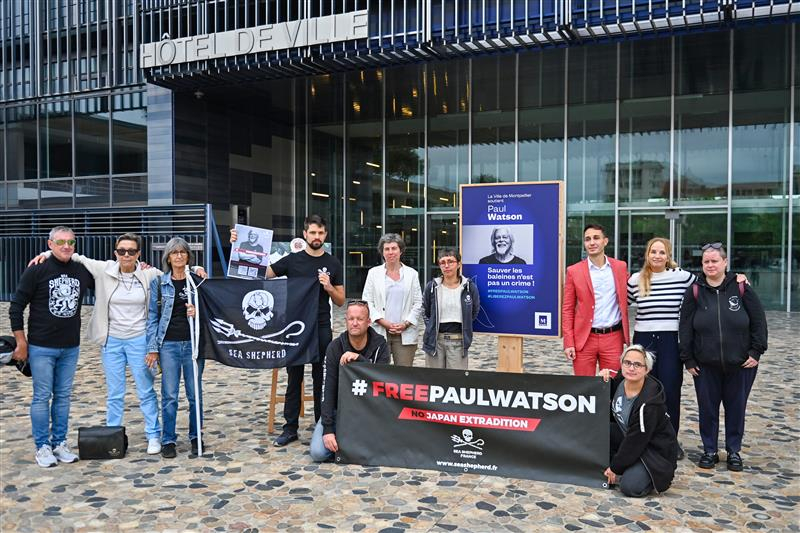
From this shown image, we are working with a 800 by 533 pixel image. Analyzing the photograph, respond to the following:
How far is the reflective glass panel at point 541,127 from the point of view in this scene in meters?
18.9

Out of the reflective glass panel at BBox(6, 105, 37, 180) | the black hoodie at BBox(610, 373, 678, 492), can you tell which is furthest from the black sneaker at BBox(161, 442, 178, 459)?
the reflective glass panel at BBox(6, 105, 37, 180)

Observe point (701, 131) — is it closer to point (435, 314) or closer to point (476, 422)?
point (435, 314)

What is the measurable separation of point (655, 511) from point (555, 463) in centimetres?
82

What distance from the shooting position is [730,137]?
1769 centimetres

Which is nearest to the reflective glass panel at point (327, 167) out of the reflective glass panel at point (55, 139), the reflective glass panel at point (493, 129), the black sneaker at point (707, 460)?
the reflective glass panel at point (493, 129)

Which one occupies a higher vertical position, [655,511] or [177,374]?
[177,374]

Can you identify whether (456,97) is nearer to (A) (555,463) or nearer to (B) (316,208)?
(B) (316,208)

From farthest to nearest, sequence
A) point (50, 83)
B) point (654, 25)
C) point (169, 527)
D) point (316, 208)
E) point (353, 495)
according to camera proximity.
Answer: point (316, 208) < point (50, 83) < point (654, 25) < point (353, 495) < point (169, 527)

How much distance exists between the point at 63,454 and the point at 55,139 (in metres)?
17.4

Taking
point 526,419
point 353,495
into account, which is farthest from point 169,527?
point 526,419

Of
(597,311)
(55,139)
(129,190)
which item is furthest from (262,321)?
(55,139)

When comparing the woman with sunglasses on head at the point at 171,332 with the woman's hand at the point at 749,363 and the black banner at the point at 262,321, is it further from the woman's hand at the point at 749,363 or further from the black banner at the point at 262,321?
the woman's hand at the point at 749,363

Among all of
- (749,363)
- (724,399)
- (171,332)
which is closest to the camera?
(749,363)

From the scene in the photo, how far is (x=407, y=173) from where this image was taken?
68.9 ft
